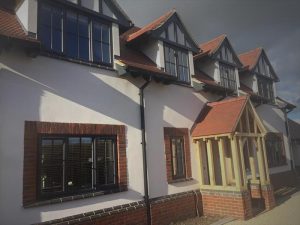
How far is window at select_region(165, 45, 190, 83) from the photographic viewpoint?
10836 millimetres

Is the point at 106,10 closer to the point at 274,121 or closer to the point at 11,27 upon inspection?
the point at 11,27

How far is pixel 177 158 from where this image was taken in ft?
33.3

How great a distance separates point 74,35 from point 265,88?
13.4 meters

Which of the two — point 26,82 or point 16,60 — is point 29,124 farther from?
point 16,60

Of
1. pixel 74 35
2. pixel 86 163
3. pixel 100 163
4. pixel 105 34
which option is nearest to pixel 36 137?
pixel 86 163

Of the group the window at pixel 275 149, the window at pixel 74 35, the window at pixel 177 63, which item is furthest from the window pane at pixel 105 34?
the window at pixel 275 149

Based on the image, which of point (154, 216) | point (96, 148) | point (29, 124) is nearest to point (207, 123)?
point (154, 216)

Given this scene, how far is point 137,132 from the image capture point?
870 cm

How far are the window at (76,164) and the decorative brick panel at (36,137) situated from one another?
0.56ft

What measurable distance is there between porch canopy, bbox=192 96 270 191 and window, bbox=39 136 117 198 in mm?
3916

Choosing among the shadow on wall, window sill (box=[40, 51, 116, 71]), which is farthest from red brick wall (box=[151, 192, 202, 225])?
window sill (box=[40, 51, 116, 71])

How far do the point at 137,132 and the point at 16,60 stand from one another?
12.9 feet

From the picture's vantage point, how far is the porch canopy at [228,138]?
9.76 m

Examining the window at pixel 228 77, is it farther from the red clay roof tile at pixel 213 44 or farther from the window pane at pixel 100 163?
the window pane at pixel 100 163
